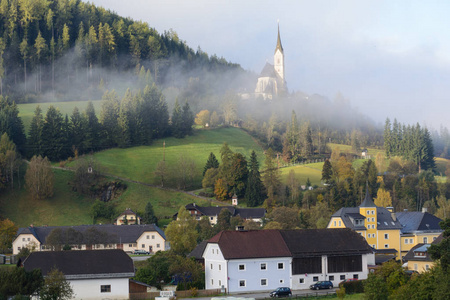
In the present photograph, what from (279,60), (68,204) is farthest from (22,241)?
(279,60)

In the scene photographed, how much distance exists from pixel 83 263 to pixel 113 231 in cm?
3202

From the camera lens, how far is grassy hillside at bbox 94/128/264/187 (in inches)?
4279

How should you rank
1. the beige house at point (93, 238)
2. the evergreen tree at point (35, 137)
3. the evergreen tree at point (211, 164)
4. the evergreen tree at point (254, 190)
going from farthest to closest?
the evergreen tree at point (211, 164)
the evergreen tree at point (35, 137)
the evergreen tree at point (254, 190)
the beige house at point (93, 238)

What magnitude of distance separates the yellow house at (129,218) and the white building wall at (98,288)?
4075cm

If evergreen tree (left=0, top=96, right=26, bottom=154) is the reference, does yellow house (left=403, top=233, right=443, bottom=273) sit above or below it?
below

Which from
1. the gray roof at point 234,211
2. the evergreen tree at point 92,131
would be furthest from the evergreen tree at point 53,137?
the gray roof at point 234,211

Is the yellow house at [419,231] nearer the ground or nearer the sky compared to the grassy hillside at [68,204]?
nearer the ground

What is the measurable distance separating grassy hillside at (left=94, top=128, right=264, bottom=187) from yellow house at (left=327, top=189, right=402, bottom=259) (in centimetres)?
3482

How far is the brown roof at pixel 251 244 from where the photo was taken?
5428 cm

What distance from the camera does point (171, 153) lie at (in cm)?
11819

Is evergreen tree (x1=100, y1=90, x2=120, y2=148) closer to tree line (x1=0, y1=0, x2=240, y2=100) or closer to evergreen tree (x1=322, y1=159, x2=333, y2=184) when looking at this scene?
tree line (x1=0, y1=0, x2=240, y2=100)

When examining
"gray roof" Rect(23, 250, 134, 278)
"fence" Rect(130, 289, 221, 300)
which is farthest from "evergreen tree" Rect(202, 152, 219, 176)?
"fence" Rect(130, 289, 221, 300)

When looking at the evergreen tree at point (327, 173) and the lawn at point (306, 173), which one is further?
the lawn at point (306, 173)

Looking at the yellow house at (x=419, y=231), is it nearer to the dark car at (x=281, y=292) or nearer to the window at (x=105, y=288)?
the dark car at (x=281, y=292)
